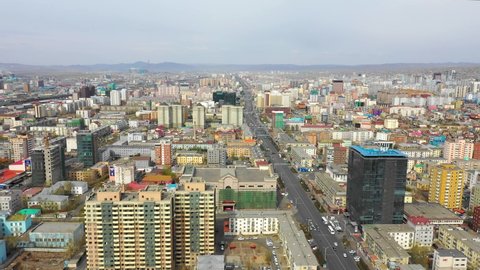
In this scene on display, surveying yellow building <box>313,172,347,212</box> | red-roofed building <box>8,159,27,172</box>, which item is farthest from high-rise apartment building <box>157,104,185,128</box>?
yellow building <box>313,172,347,212</box>

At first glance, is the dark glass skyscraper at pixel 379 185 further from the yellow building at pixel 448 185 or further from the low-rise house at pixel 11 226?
the low-rise house at pixel 11 226

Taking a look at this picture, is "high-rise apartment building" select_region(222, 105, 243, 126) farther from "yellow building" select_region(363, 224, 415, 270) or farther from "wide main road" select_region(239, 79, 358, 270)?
"yellow building" select_region(363, 224, 415, 270)

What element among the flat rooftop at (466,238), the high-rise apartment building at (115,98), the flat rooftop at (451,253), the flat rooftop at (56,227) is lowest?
the flat rooftop at (56,227)

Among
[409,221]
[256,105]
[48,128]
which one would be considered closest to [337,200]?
[409,221]

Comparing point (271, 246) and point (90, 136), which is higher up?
point (90, 136)

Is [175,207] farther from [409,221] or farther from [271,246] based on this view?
[409,221]

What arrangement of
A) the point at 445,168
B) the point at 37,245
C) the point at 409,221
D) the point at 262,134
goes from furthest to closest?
1. the point at 262,134
2. the point at 445,168
3. the point at 409,221
4. the point at 37,245

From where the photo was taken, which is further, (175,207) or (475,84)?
(475,84)

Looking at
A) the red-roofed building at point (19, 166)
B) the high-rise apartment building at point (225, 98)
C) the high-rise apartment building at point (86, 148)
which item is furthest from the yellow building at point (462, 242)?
the high-rise apartment building at point (225, 98)
